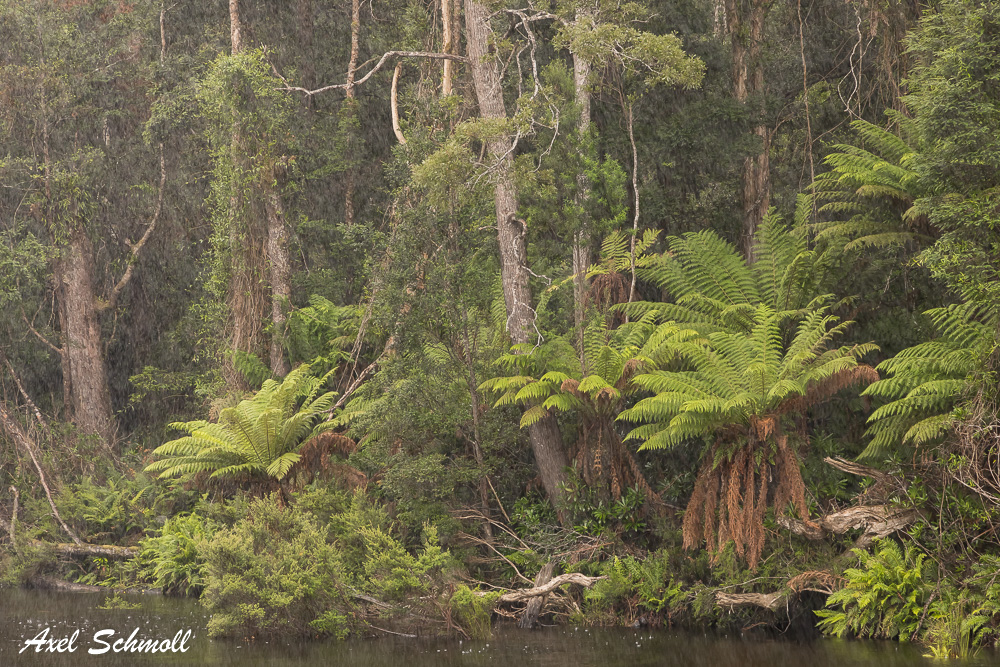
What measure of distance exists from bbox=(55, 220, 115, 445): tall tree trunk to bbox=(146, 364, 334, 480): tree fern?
22.7 ft

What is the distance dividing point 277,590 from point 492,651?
7.61 ft

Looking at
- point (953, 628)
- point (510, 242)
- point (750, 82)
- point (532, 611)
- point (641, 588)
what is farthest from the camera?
point (750, 82)

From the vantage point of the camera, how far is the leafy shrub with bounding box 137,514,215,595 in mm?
12039

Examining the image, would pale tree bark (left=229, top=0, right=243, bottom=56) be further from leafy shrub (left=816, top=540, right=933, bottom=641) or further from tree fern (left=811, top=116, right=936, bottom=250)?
leafy shrub (left=816, top=540, right=933, bottom=641)

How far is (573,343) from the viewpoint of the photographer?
36.4ft

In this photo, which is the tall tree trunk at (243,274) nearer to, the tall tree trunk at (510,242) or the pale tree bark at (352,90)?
the pale tree bark at (352,90)

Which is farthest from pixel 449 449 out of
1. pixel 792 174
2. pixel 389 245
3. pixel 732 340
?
pixel 792 174

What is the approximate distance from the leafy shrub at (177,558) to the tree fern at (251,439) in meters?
0.84

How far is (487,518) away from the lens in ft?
35.7

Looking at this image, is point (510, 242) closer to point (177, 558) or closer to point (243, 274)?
point (243, 274)

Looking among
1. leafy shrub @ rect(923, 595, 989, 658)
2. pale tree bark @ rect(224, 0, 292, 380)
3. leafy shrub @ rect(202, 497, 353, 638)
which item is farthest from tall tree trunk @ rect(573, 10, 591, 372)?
pale tree bark @ rect(224, 0, 292, 380)

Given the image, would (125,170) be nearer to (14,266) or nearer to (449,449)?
(14,266)

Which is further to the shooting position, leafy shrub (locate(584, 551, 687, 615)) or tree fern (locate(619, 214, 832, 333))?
tree fern (locate(619, 214, 832, 333))

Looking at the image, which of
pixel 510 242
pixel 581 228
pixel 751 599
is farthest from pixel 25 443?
pixel 751 599
